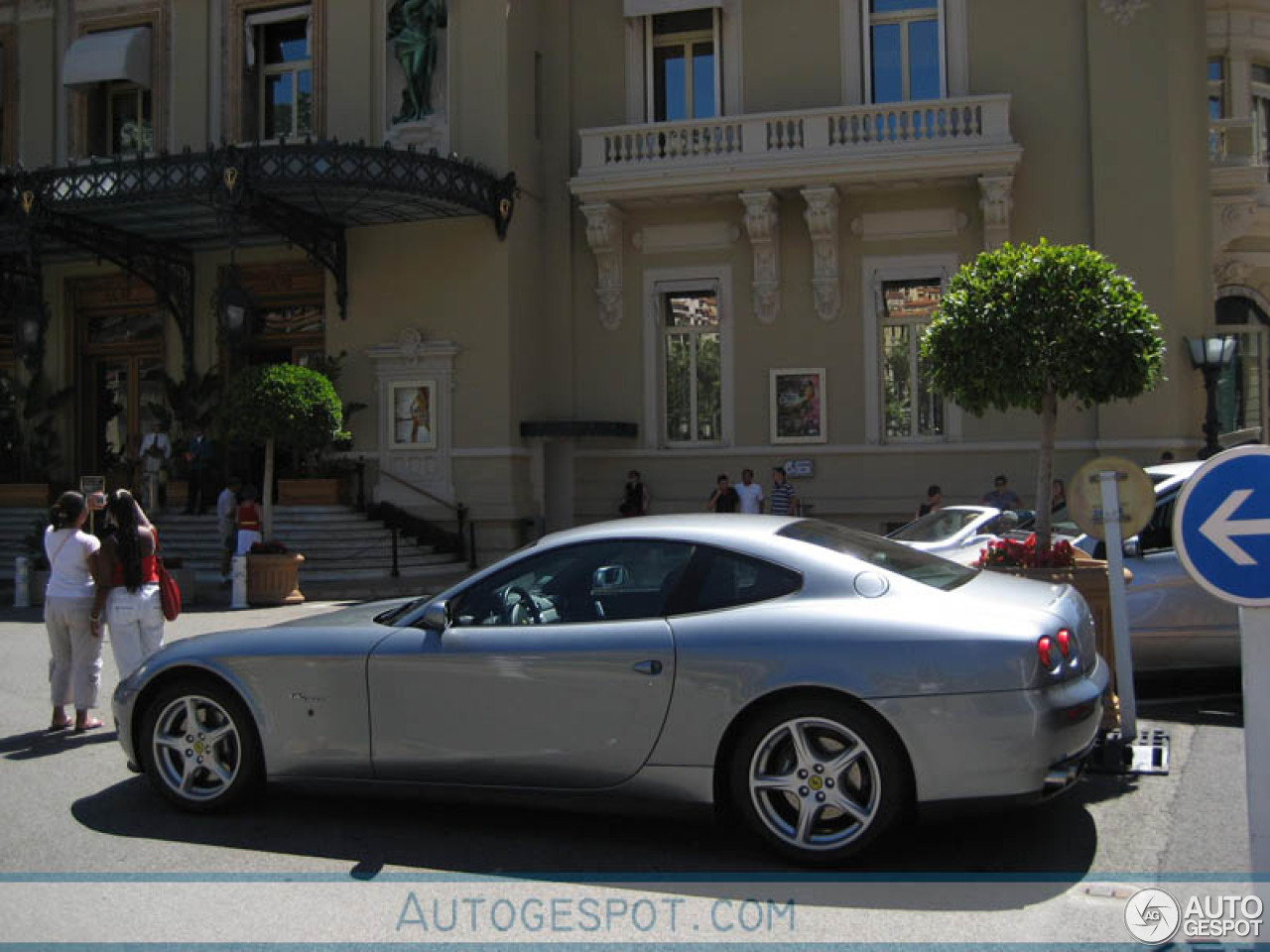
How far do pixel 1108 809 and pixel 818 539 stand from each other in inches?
76.1

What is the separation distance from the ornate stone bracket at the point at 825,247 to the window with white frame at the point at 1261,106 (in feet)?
29.8

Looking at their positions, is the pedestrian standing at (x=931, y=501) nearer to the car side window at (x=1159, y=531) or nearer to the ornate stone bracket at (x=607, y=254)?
the ornate stone bracket at (x=607, y=254)

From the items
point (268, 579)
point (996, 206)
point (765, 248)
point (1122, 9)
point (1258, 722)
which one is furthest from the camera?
point (765, 248)

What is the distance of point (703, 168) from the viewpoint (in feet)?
60.8

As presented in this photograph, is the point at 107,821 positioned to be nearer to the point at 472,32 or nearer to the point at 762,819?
the point at 762,819

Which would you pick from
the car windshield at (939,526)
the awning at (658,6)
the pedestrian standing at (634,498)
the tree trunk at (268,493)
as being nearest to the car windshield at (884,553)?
the car windshield at (939,526)

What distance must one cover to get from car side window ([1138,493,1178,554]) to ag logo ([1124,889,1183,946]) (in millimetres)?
4413

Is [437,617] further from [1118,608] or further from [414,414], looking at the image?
[414,414]

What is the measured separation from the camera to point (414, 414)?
1917 cm

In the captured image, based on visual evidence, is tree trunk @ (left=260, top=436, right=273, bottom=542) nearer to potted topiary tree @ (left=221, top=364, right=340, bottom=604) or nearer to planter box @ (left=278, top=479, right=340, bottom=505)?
potted topiary tree @ (left=221, top=364, right=340, bottom=604)

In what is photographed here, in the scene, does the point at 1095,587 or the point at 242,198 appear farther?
the point at 242,198

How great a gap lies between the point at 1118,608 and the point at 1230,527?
258 centimetres

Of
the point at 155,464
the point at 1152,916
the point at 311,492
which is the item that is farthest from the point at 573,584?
the point at 155,464

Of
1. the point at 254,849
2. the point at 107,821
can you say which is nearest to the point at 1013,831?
the point at 254,849
